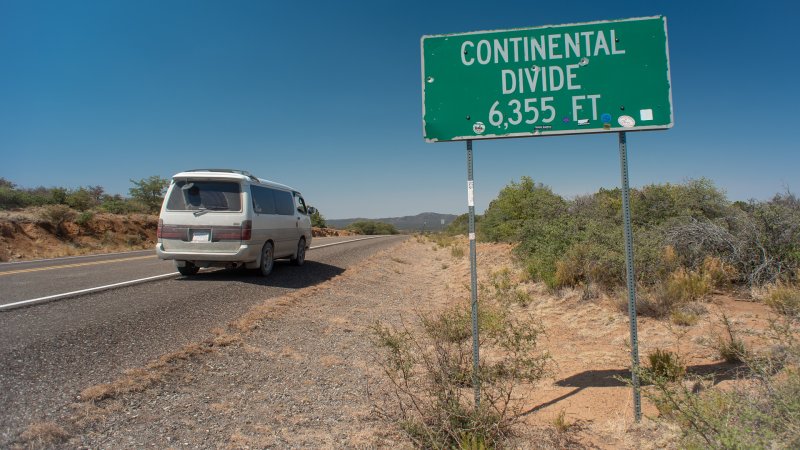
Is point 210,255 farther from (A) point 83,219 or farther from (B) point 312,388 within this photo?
(A) point 83,219

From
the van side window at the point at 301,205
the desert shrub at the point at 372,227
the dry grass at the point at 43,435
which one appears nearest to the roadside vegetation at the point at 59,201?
the van side window at the point at 301,205

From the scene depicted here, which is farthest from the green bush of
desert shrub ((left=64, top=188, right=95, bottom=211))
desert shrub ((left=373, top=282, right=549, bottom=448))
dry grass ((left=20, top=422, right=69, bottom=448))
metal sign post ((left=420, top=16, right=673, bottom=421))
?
desert shrub ((left=64, top=188, right=95, bottom=211))

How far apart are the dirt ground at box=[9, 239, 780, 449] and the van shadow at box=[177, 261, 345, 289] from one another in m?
1.91

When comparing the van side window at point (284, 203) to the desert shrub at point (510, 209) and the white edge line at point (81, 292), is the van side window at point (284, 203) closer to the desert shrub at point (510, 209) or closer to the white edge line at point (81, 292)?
the white edge line at point (81, 292)

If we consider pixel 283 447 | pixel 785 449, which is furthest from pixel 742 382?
pixel 283 447

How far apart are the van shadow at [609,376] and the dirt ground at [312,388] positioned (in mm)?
20

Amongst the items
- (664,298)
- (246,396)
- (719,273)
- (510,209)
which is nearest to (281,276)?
(246,396)

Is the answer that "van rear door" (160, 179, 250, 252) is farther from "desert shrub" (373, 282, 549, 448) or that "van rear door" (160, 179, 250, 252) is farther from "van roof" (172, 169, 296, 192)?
"desert shrub" (373, 282, 549, 448)

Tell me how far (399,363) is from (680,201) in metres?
10.7

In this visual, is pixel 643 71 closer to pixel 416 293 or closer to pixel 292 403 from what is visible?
pixel 292 403

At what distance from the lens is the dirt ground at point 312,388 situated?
2867mm

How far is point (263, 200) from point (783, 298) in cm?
925

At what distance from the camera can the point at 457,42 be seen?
3.48 metres

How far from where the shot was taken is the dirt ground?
113 inches
